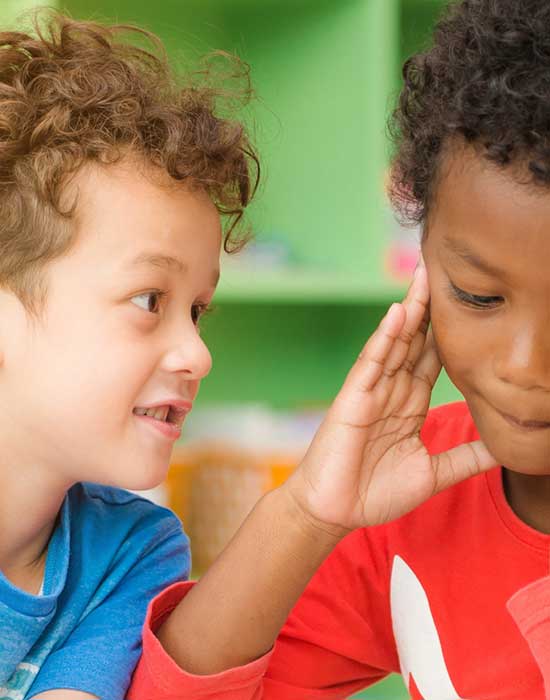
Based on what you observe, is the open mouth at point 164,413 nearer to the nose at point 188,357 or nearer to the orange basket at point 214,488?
the nose at point 188,357

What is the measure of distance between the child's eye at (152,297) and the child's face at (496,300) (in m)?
0.25

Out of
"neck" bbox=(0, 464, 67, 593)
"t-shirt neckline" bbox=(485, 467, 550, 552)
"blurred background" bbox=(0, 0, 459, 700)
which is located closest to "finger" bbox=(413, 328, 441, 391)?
"t-shirt neckline" bbox=(485, 467, 550, 552)

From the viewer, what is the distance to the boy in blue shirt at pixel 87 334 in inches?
37.9

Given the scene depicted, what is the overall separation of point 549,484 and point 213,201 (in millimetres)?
420

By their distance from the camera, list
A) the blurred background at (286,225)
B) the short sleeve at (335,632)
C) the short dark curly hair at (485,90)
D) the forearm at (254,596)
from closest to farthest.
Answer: the short dark curly hair at (485,90) < the forearm at (254,596) < the short sleeve at (335,632) < the blurred background at (286,225)

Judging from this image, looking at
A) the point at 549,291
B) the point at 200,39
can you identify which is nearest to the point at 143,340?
the point at 549,291

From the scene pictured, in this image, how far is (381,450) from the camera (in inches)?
38.1

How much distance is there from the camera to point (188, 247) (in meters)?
0.99

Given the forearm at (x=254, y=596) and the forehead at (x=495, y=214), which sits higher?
the forehead at (x=495, y=214)

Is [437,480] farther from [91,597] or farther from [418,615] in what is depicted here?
[91,597]

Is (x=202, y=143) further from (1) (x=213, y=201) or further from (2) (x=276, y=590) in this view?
(2) (x=276, y=590)

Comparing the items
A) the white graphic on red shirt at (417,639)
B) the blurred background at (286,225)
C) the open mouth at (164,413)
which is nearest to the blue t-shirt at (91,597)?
the open mouth at (164,413)

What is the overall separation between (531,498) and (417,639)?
0.17 m

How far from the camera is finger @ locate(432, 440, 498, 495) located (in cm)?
95
